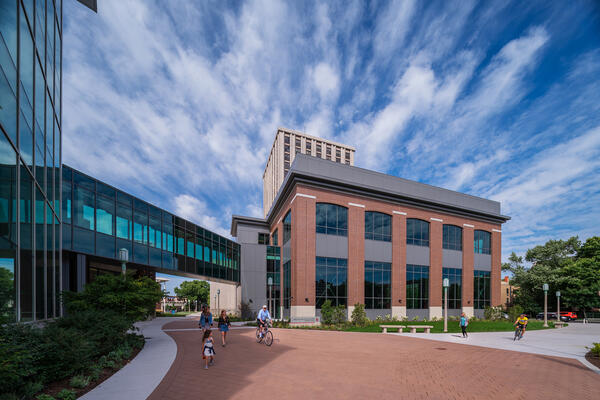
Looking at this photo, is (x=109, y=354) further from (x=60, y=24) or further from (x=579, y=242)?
(x=579, y=242)

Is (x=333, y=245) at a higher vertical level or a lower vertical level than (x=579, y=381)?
higher

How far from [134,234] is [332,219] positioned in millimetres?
16533

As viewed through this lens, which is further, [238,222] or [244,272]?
[238,222]

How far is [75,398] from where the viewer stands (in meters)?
7.07

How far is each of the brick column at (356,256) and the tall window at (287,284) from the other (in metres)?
5.48

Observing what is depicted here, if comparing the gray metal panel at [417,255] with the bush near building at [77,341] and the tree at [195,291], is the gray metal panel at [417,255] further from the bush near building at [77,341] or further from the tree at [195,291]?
the tree at [195,291]

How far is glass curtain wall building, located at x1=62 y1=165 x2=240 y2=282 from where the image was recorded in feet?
64.4

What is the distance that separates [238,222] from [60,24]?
27.7 meters

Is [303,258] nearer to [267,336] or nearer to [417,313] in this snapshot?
[267,336]

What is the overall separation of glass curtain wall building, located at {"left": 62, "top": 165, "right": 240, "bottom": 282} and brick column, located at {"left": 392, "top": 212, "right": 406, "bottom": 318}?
18558mm

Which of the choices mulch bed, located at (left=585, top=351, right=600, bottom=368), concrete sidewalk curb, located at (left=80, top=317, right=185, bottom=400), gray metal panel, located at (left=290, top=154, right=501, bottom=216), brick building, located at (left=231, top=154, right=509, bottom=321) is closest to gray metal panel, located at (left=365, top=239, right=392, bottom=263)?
brick building, located at (left=231, top=154, right=509, bottom=321)

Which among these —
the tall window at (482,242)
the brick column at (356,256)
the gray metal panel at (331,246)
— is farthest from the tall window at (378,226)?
the tall window at (482,242)

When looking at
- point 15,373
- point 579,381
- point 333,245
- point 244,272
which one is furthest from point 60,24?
point 244,272

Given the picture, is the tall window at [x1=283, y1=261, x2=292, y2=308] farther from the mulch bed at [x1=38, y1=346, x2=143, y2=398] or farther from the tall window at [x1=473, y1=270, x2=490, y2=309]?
the tall window at [x1=473, y1=270, x2=490, y2=309]
